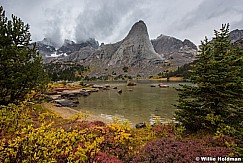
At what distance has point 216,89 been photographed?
1118 centimetres

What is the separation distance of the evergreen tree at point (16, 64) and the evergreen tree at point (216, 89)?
464 inches

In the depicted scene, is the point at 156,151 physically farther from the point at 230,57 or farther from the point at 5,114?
the point at 230,57

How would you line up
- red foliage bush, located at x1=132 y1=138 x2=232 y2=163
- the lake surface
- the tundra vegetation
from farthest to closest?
the lake surface → red foliage bush, located at x1=132 y1=138 x2=232 y2=163 → the tundra vegetation

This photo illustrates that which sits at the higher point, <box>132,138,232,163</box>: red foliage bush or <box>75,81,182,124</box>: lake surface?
<box>132,138,232,163</box>: red foliage bush

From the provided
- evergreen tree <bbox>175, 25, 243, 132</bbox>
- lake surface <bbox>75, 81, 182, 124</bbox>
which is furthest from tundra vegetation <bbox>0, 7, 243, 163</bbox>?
lake surface <bbox>75, 81, 182, 124</bbox>

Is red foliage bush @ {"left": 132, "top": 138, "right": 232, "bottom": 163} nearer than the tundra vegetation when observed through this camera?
No

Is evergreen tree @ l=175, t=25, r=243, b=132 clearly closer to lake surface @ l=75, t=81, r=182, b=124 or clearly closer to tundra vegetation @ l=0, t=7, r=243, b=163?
tundra vegetation @ l=0, t=7, r=243, b=163

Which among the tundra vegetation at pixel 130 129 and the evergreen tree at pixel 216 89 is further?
the evergreen tree at pixel 216 89

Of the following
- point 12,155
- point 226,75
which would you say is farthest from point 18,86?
point 226,75

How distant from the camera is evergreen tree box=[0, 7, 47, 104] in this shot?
1331cm

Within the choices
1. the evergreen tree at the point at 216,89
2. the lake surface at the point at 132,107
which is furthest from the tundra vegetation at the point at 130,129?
the lake surface at the point at 132,107

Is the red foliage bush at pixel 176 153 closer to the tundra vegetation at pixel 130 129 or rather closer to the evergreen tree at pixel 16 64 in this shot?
the tundra vegetation at pixel 130 129

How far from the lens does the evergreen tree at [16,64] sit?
1331 cm

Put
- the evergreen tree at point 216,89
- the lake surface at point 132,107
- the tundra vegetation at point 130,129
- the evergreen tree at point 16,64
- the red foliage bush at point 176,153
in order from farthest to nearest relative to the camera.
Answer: the lake surface at point 132,107 → the evergreen tree at point 16,64 → the evergreen tree at point 216,89 → the red foliage bush at point 176,153 → the tundra vegetation at point 130,129
